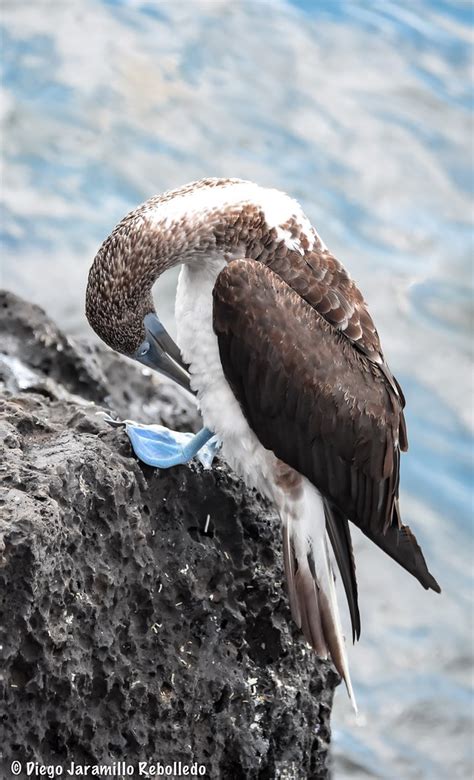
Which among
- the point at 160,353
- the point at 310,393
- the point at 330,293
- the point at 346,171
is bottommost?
the point at 346,171

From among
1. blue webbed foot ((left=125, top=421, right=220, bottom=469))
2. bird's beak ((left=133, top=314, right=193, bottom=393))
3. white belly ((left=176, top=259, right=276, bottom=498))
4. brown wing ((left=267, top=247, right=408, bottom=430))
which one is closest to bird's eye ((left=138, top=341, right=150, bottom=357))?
bird's beak ((left=133, top=314, right=193, bottom=393))

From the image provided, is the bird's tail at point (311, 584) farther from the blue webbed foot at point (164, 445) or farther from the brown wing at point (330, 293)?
the brown wing at point (330, 293)

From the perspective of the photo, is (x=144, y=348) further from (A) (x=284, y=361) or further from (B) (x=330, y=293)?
(B) (x=330, y=293)

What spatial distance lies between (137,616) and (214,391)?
1.11m

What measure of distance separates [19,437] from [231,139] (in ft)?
37.7

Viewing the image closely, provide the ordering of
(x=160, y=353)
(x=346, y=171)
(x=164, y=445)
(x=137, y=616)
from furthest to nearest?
(x=346, y=171)
(x=160, y=353)
(x=164, y=445)
(x=137, y=616)

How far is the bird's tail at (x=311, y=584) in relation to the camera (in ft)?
15.6

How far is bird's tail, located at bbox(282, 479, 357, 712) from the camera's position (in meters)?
4.75

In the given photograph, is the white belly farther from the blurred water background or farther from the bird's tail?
the blurred water background

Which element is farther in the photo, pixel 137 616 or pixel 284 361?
pixel 284 361

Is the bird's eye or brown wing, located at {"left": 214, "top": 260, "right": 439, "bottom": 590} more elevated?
brown wing, located at {"left": 214, "top": 260, "right": 439, "bottom": 590}

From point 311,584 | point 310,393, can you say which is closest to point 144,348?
point 310,393

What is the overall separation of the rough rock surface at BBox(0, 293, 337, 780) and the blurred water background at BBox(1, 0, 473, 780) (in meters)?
3.42

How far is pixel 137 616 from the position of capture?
4.36 meters
